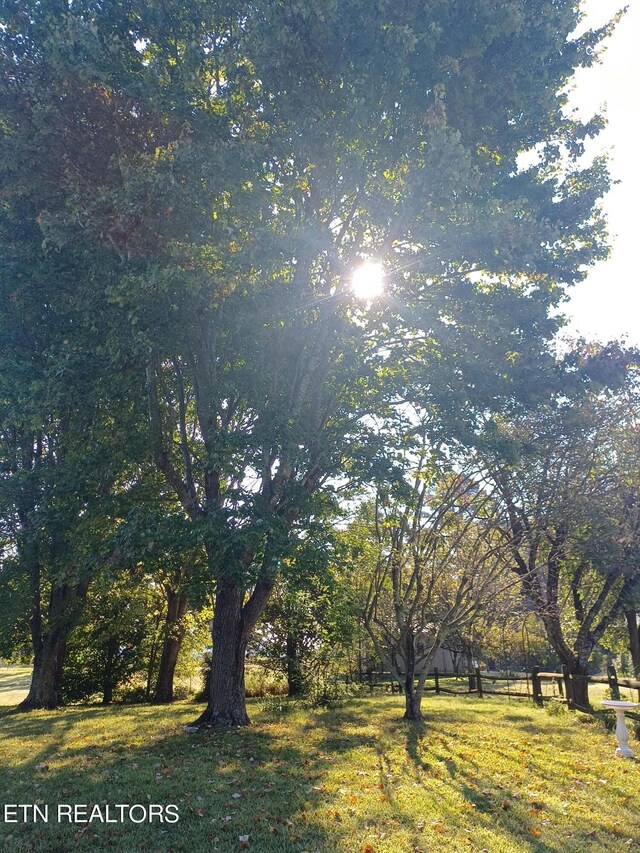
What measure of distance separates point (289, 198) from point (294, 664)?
18.5 metres

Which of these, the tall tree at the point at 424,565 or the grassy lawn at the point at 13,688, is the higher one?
the tall tree at the point at 424,565

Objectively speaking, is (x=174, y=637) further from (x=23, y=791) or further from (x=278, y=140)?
(x=278, y=140)

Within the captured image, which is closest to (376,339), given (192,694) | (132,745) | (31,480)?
(31,480)

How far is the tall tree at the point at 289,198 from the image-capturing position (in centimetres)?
942

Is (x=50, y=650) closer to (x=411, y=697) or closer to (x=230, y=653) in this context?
(x=230, y=653)

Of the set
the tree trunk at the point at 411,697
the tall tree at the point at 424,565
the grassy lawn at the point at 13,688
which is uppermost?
the tall tree at the point at 424,565

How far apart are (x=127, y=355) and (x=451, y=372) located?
21.6 feet

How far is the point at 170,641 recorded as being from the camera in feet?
79.0

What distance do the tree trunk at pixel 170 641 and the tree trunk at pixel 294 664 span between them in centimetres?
463

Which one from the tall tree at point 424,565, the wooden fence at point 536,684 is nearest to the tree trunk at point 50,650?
the tall tree at point 424,565

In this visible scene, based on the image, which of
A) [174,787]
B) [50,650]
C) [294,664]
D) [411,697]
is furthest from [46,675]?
[174,787]

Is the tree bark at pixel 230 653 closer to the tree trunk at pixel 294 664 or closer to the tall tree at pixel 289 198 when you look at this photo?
the tall tree at pixel 289 198

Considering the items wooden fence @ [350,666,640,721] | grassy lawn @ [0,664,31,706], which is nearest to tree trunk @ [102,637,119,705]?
grassy lawn @ [0,664,31,706]

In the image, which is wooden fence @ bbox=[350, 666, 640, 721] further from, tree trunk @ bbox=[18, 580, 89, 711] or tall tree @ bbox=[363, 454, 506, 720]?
tree trunk @ bbox=[18, 580, 89, 711]
